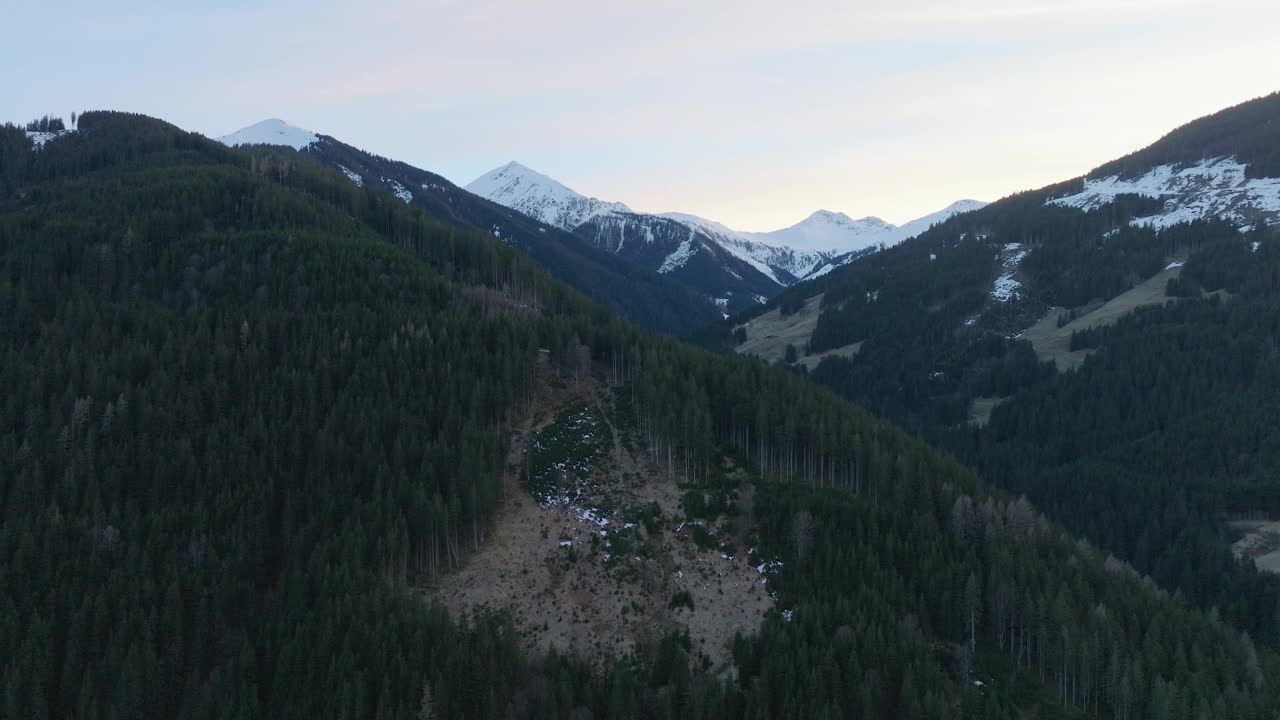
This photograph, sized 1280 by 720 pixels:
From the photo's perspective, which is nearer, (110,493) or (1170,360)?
(110,493)

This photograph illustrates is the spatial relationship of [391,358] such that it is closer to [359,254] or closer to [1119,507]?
[359,254]

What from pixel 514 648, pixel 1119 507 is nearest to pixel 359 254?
pixel 514 648

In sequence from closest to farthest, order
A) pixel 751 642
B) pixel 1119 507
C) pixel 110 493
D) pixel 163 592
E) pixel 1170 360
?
pixel 751 642 → pixel 163 592 → pixel 110 493 → pixel 1119 507 → pixel 1170 360

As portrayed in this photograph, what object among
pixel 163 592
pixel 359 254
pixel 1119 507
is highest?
pixel 359 254

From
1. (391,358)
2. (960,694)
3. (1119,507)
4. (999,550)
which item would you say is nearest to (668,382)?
(391,358)

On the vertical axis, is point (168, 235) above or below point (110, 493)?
above

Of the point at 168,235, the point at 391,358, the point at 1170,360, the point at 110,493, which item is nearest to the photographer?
the point at 110,493

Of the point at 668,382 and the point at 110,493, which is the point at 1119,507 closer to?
the point at 668,382
